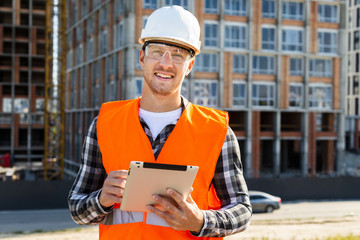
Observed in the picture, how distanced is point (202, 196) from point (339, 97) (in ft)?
140

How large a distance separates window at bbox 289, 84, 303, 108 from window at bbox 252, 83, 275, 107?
1.70m

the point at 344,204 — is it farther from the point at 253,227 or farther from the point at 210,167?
the point at 210,167

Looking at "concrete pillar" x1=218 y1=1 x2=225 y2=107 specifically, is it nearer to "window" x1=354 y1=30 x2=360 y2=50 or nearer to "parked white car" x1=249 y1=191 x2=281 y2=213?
"parked white car" x1=249 y1=191 x2=281 y2=213

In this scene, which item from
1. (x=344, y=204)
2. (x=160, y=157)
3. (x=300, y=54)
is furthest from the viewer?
(x=300, y=54)

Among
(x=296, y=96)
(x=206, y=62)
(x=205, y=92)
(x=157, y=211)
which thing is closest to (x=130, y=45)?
(x=206, y=62)

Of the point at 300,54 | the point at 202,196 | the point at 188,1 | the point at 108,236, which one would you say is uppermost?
the point at 188,1

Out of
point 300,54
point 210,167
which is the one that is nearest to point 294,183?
point 300,54

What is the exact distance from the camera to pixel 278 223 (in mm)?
20516

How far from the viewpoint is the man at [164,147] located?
116 inches

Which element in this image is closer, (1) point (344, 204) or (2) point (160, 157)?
(2) point (160, 157)

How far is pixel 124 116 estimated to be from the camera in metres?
3.12

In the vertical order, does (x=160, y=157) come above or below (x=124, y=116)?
below

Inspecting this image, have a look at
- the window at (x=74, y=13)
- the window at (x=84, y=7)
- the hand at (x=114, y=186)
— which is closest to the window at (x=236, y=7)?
the window at (x=84, y=7)

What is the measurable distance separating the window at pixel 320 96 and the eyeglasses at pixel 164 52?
40.6 metres
